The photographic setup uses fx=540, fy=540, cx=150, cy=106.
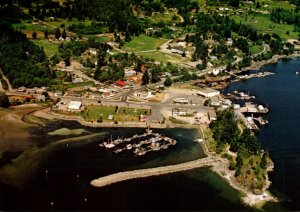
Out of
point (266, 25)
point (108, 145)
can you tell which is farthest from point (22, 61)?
point (266, 25)

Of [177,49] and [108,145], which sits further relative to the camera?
[177,49]

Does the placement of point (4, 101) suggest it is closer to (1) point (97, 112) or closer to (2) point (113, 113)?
(1) point (97, 112)

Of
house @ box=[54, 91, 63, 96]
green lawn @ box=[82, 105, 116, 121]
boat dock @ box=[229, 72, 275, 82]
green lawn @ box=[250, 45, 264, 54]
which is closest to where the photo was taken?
green lawn @ box=[82, 105, 116, 121]

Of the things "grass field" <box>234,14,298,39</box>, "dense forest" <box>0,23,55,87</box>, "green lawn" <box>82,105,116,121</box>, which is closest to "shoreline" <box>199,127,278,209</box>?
"green lawn" <box>82,105,116,121</box>

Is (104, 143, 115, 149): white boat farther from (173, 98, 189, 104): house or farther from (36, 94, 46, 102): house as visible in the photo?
(36, 94, 46, 102): house

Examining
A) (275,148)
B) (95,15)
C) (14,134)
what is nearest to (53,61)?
(14,134)

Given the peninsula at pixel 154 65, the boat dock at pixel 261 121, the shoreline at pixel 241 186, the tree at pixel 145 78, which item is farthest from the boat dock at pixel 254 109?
the tree at pixel 145 78
